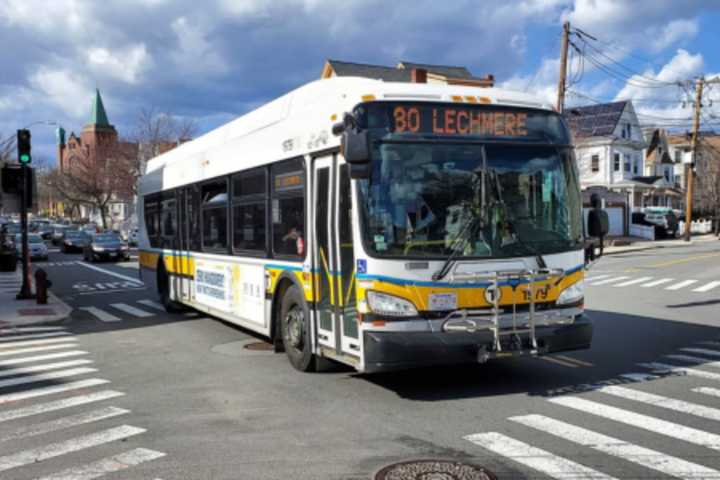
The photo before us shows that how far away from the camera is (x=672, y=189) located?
7175 centimetres

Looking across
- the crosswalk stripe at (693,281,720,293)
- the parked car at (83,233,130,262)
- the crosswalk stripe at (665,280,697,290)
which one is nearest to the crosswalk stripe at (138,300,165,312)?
the crosswalk stripe at (665,280,697,290)

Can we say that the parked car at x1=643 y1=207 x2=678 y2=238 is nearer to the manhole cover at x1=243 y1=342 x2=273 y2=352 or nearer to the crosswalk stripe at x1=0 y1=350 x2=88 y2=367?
the manhole cover at x1=243 y1=342 x2=273 y2=352

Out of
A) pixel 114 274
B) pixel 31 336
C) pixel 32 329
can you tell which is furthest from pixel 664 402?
pixel 114 274

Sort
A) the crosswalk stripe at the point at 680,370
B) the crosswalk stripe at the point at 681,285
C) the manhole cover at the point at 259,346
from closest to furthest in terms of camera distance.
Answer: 1. the crosswalk stripe at the point at 680,370
2. the manhole cover at the point at 259,346
3. the crosswalk stripe at the point at 681,285

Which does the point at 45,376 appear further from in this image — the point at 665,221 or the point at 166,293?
the point at 665,221

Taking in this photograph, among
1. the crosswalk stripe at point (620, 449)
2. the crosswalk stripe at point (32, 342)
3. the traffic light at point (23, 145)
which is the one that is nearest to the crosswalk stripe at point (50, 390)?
the crosswalk stripe at point (32, 342)

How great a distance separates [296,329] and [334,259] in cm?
150

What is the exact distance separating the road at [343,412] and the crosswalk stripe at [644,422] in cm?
2

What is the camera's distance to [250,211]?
10094 millimetres

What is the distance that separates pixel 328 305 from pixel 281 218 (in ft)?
5.83

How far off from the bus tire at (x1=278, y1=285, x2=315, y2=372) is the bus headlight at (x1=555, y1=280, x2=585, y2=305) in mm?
2869

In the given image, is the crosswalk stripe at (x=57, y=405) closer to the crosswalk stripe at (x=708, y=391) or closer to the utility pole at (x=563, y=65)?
the crosswalk stripe at (x=708, y=391)

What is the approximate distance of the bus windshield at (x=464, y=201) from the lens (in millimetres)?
6785

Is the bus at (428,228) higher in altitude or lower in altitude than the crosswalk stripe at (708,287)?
higher
